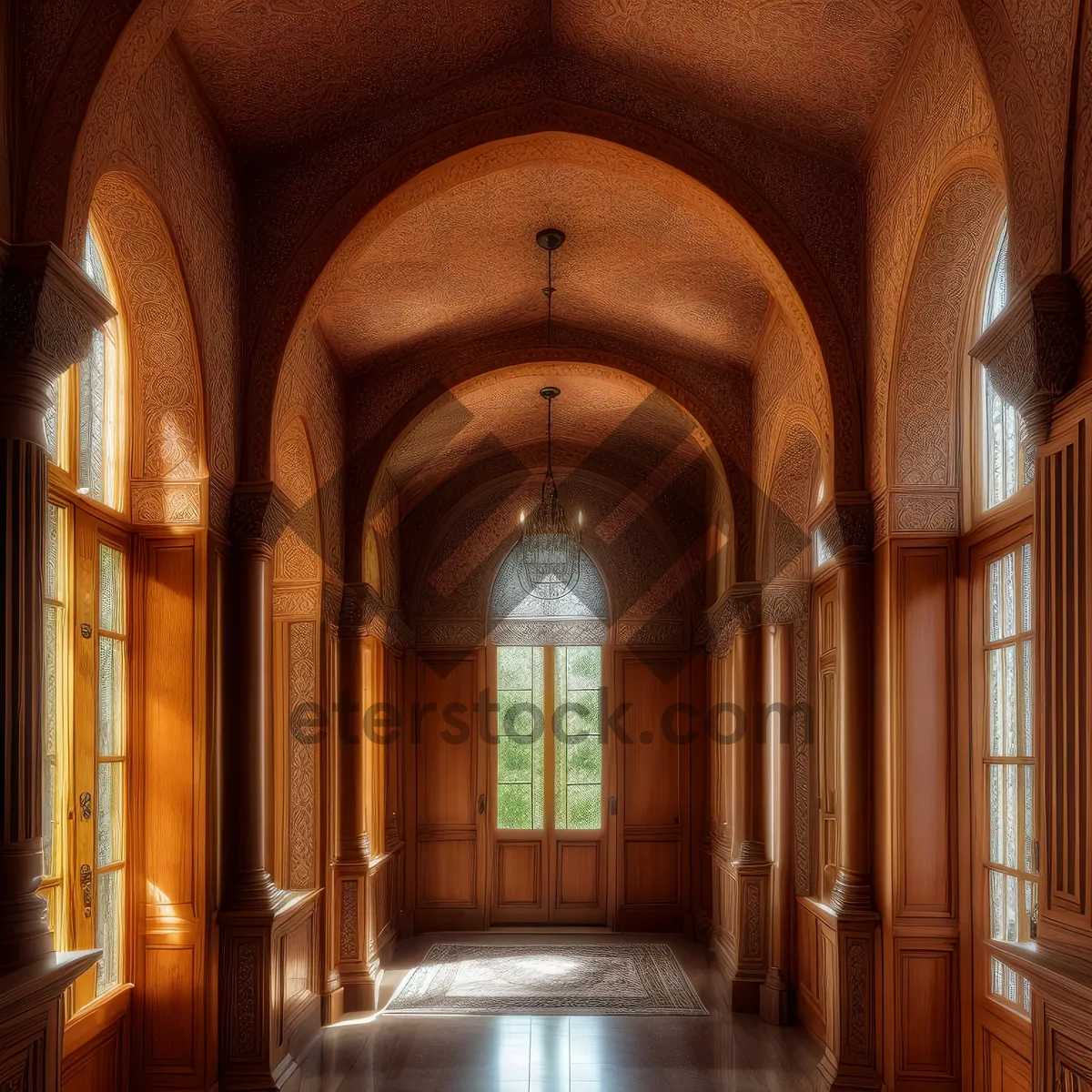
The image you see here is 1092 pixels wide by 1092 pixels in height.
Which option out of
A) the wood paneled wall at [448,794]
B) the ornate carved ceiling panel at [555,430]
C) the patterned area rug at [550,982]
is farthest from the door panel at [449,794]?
the ornate carved ceiling panel at [555,430]

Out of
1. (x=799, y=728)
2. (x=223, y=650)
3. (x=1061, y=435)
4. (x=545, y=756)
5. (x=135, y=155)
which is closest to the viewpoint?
(x=1061, y=435)

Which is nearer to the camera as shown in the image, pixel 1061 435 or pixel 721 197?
pixel 1061 435

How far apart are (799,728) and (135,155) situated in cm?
522

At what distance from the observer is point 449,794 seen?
35.8ft

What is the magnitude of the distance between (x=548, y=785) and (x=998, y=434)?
7.05 m

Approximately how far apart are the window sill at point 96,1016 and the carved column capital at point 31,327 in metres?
2.17

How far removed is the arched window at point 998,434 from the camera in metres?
4.51

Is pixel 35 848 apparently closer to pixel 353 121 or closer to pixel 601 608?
pixel 353 121

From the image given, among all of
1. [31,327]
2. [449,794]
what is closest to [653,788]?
[449,794]

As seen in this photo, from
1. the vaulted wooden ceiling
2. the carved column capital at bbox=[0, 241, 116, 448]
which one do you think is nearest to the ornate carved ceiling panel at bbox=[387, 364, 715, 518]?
the vaulted wooden ceiling

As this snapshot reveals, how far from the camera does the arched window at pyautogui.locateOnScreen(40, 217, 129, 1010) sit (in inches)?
169

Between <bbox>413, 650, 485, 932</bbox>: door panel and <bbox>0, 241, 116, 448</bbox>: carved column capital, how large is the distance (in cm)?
793

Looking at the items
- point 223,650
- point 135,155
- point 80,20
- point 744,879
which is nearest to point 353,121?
point 135,155

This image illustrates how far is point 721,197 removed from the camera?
536 centimetres
